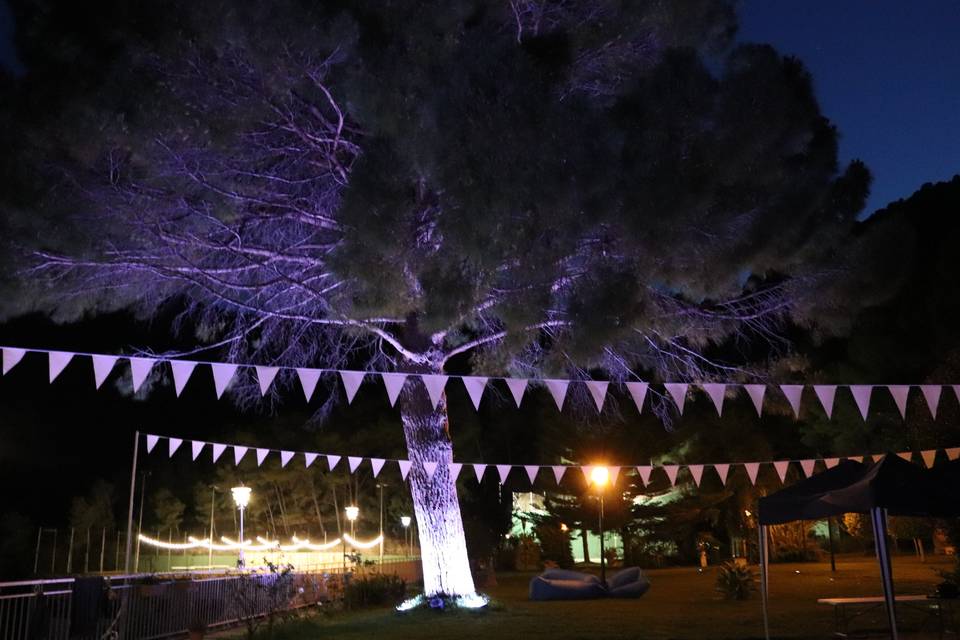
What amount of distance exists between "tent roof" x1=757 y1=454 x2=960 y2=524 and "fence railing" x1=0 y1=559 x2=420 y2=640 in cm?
728

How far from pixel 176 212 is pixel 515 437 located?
92.6 ft

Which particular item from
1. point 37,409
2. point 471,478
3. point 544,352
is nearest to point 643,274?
point 544,352

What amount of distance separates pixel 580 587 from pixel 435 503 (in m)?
4.03

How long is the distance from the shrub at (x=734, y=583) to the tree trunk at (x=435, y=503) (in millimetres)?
4721

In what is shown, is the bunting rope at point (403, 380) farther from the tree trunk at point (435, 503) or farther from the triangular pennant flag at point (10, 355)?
the tree trunk at point (435, 503)

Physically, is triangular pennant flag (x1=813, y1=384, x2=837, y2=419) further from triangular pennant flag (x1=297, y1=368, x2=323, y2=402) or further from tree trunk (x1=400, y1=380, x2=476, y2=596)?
triangular pennant flag (x1=297, y1=368, x2=323, y2=402)

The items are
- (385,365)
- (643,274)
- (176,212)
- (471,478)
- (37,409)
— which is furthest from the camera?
(471,478)

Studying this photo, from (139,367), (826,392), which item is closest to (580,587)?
(826,392)

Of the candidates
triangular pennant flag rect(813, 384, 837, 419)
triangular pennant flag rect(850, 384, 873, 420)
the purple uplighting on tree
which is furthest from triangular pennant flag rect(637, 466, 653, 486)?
triangular pennant flag rect(850, 384, 873, 420)

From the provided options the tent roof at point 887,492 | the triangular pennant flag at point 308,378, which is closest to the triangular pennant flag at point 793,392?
the tent roof at point 887,492

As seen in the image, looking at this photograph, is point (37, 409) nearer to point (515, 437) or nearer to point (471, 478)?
point (471, 478)

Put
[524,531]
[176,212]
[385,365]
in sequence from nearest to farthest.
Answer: [176,212] < [385,365] < [524,531]

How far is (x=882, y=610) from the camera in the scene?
12.1 m

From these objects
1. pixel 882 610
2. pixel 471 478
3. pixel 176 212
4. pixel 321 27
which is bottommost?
pixel 882 610
